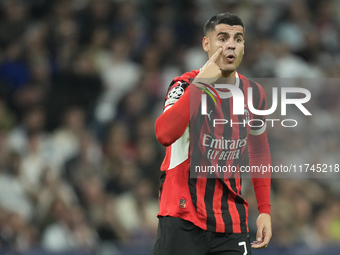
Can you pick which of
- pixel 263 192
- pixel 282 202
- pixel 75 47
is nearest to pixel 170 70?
pixel 75 47

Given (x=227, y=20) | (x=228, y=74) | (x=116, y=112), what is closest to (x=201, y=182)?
(x=228, y=74)

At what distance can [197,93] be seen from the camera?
9.62ft

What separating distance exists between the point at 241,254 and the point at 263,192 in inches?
20.0

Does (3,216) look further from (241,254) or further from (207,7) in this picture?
(207,7)

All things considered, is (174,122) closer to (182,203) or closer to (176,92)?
(176,92)

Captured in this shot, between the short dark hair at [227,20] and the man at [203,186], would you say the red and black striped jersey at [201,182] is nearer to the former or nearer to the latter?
the man at [203,186]

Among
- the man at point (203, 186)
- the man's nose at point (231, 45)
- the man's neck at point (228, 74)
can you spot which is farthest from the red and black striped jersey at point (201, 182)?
the man's nose at point (231, 45)

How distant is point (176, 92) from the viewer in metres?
3.00

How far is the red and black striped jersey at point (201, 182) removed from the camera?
2.99 meters

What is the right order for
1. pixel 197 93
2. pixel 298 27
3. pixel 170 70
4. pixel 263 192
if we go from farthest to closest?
pixel 298 27, pixel 170 70, pixel 263 192, pixel 197 93

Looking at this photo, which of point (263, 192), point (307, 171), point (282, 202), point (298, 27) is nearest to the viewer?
point (263, 192)

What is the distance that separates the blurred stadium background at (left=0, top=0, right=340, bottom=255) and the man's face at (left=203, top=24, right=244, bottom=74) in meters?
3.18

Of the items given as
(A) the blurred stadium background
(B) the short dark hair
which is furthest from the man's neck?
(A) the blurred stadium background

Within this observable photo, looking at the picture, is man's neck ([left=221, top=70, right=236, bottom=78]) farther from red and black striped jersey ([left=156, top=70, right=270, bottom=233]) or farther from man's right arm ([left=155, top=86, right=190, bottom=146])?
man's right arm ([left=155, top=86, right=190, bottom=146])
